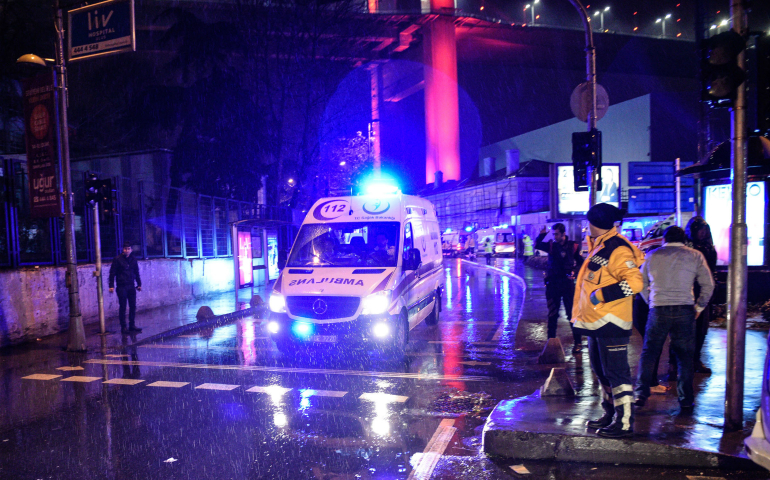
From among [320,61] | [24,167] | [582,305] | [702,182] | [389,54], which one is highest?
[389,54]

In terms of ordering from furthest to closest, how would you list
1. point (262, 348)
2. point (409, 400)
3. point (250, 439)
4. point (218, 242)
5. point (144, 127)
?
1. point (144, 127)
2. point (218, 242)
3. point (262, 348)
4. point (409, 400)
5. point (250, 439)

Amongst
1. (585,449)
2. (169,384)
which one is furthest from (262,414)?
(585,449)

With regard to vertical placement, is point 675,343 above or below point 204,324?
above

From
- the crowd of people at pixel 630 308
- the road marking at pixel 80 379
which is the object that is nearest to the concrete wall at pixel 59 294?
the road marking at pixel 80 379

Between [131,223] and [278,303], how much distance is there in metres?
9.83

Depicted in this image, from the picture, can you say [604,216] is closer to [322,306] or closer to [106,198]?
[322,306]

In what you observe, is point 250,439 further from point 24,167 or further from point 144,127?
point 144,127

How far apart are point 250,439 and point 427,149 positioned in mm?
62006

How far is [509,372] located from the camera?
7.66 metres

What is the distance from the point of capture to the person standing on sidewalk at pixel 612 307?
449 cm

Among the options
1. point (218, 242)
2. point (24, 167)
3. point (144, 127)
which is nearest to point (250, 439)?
point (24, 167)

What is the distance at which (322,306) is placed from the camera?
8.06 m

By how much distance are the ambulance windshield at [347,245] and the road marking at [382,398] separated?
249 centimetres

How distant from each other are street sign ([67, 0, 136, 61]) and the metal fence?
12.1ft
